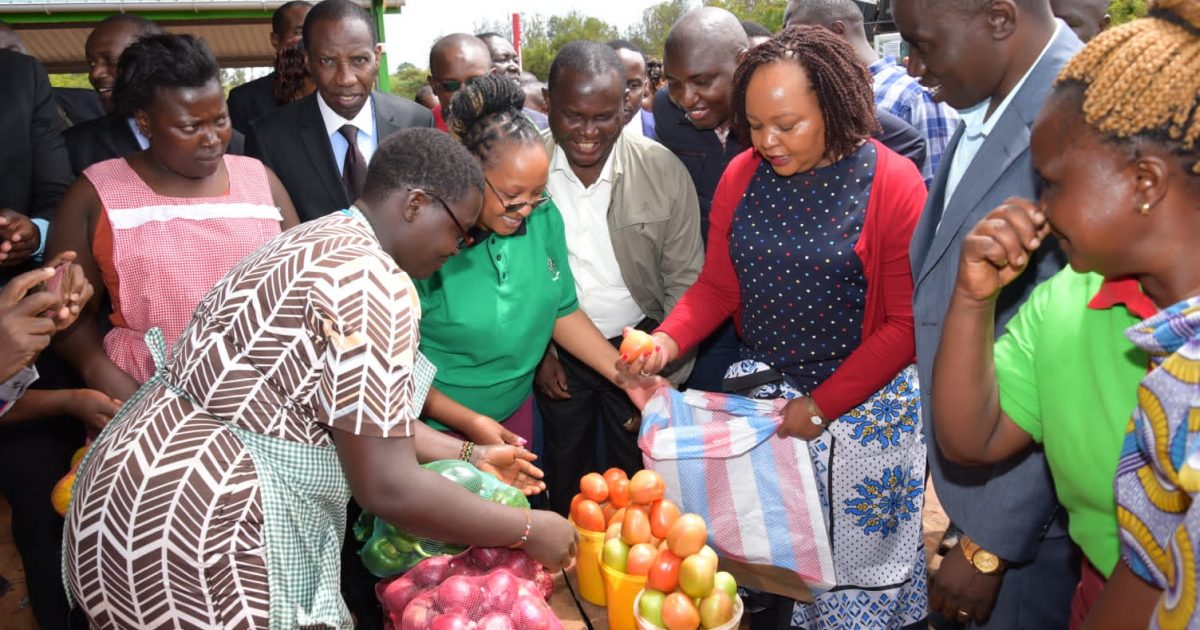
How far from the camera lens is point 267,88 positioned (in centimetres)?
441

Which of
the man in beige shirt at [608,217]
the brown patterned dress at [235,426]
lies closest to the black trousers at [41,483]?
the brown patterned dress at [235,426]

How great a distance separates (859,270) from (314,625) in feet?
5.62

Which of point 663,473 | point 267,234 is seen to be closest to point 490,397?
point 663,473

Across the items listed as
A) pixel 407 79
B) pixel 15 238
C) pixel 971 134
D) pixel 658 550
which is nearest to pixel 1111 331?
pixel 971 134

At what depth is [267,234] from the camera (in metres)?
2.70

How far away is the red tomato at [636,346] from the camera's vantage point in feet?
8.89

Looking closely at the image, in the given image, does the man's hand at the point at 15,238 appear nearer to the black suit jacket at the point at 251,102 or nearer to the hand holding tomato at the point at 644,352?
the black suit jacket at the point at 251,102

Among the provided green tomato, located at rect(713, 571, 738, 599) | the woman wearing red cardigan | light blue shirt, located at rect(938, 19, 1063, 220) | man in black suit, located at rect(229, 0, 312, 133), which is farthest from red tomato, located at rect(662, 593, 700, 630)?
man in black suit, located at rect(229, 0, 312, 133)

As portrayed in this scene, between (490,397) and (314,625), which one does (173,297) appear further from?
(314,625)

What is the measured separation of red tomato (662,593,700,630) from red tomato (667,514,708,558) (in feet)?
0.48

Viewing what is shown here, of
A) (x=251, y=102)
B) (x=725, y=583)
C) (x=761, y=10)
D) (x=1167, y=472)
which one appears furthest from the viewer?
(x=761, y=10)

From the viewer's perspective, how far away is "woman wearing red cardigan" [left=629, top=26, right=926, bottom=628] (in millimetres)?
2451

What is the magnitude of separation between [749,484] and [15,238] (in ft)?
7.90

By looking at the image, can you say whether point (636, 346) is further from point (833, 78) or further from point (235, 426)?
point (235, 426)
